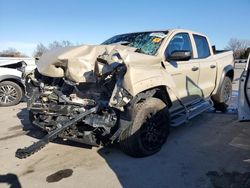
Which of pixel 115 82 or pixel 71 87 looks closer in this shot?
pixel 115 82

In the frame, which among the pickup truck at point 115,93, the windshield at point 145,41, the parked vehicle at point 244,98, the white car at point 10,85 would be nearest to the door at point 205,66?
the pickup truck at point 115,93

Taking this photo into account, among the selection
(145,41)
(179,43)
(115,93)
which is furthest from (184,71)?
(115,93)

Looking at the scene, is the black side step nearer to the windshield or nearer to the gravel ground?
the gravel ground

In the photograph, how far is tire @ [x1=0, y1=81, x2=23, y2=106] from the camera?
9750 mm

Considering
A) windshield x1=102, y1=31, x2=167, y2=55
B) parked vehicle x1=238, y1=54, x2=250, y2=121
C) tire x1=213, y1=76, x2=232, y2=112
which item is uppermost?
windshield x1=102, y1=31, x2=167, y2=55

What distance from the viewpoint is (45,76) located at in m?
5.25

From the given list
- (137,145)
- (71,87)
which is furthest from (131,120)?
(71,87)

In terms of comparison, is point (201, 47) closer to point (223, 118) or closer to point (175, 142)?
point (223, 118)

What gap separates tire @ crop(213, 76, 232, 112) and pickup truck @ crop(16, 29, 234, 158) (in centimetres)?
195

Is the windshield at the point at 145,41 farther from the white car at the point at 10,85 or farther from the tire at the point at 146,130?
the white car at the point at 10,85

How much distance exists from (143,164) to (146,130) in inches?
20.6

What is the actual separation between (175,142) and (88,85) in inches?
72.4

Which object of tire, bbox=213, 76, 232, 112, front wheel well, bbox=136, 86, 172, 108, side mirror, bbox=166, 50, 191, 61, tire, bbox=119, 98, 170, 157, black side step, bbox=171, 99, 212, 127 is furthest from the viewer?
tire, bbox=213, 76, 232, 112

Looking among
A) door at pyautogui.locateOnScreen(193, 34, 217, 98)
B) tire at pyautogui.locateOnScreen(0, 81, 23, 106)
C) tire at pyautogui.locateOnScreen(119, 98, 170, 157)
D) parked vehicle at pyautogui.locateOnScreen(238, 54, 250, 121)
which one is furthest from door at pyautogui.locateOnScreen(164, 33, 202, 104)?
tire at pyautogui.locateOnScreen(0, 81, 23, 106)
